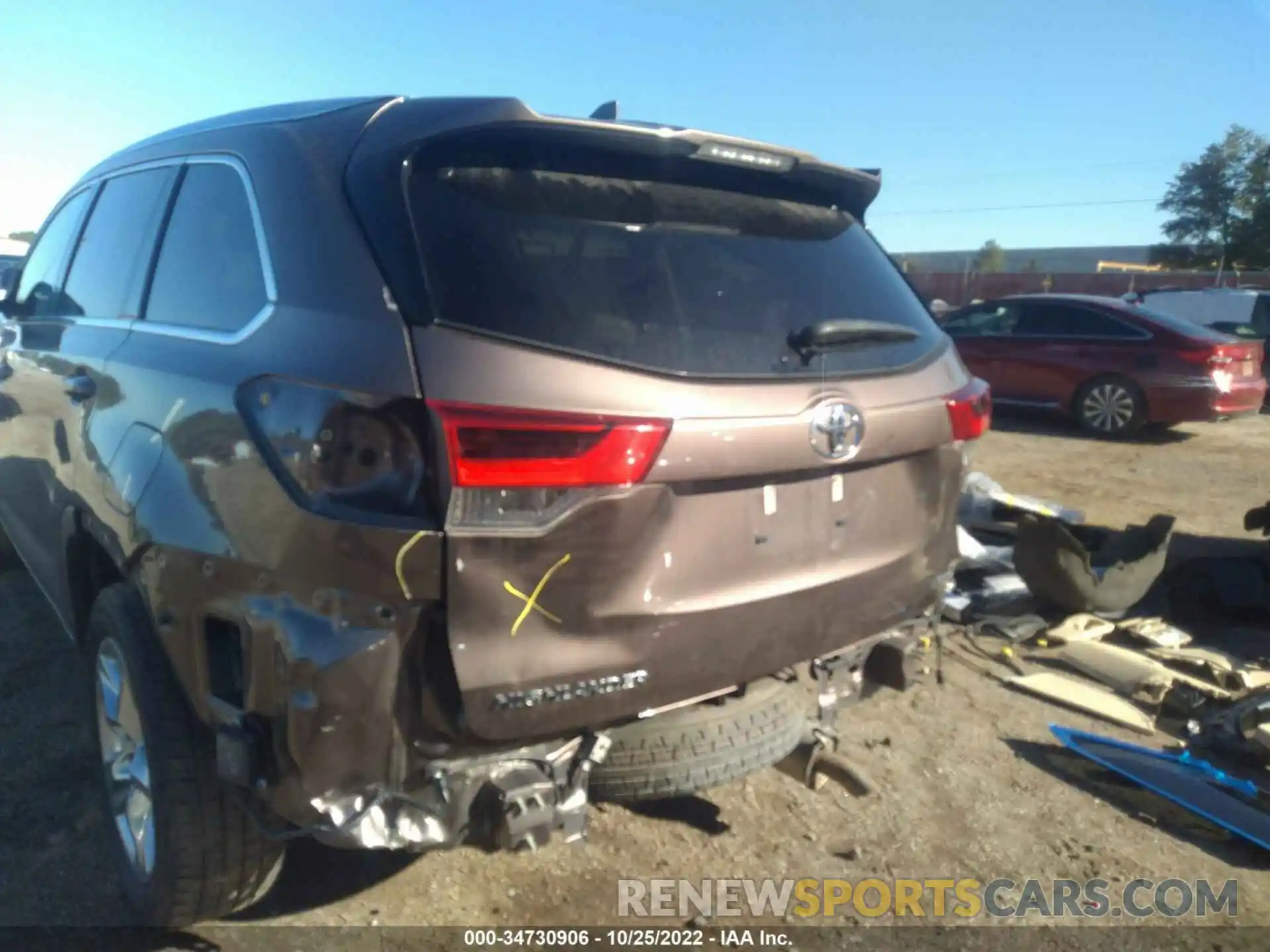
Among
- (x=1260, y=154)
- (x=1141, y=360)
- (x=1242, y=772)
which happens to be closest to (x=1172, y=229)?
(x=1260, y=154)

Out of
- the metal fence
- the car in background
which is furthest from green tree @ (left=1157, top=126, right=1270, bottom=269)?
the car in background

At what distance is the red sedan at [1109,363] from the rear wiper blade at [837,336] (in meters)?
9.83

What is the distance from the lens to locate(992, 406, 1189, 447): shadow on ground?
11.5 metres

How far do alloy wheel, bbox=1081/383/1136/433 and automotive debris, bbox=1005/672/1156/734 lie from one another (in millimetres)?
7540

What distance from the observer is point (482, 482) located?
195 centimetres

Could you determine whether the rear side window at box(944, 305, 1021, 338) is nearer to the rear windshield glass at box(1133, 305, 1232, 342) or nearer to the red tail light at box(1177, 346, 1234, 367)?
the rear windshield glass at box(1133, 305, 1232, 342)

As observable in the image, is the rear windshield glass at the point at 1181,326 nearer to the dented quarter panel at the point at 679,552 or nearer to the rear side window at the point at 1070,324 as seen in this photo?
the rear side window at the point at 1070,324

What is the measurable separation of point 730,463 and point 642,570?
0.97ft

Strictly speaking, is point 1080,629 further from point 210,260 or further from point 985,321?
point 985,321

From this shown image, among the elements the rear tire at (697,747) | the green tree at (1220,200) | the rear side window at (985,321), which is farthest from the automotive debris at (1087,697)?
the green tree at (1220,200)

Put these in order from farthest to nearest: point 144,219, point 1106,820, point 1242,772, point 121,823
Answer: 1. point 1242,772
2. point 1106,820
3. point 144,219
4. point 121,823

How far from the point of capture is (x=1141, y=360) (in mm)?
11234

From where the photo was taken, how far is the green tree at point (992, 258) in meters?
58.4

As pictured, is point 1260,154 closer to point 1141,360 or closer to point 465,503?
point 1141,360
